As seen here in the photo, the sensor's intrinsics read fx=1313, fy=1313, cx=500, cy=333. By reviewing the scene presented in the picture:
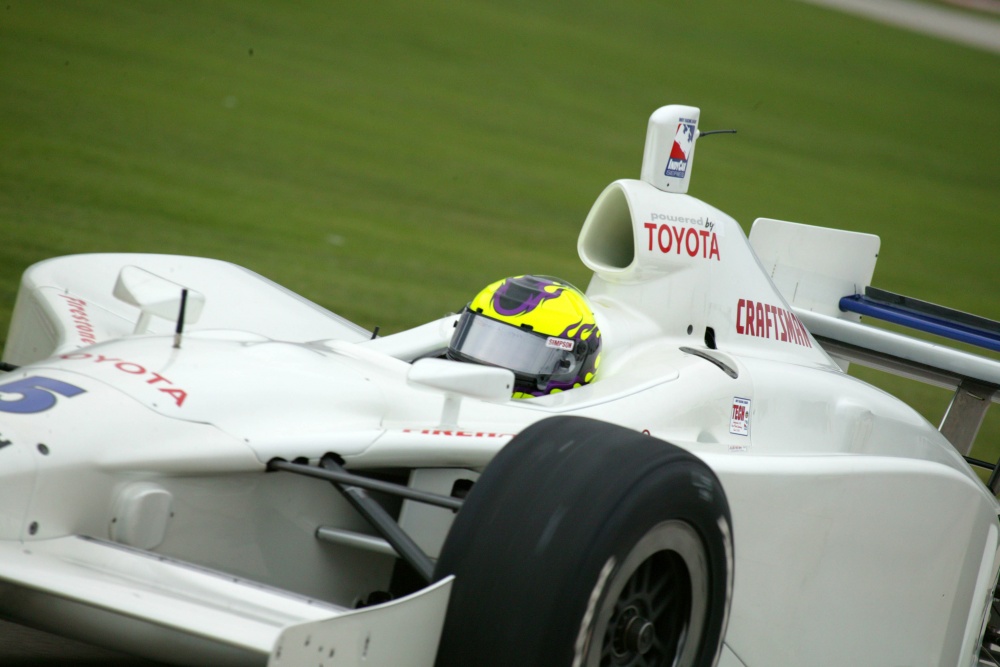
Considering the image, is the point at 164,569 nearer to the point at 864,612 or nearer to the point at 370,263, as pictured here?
the point at 864,612

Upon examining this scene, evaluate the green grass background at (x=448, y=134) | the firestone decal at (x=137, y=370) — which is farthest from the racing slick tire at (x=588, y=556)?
the green grass background at (x=448, y=134)

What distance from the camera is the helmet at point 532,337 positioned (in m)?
3.78

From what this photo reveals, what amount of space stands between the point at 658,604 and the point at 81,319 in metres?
2.42

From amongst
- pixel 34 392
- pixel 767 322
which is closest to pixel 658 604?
pixel 34 392

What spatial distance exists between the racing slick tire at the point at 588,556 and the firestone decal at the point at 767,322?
161cm

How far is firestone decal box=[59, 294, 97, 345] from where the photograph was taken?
4.14 meters

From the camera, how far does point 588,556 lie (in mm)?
2516

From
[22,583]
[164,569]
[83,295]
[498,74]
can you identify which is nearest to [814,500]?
[164,569]

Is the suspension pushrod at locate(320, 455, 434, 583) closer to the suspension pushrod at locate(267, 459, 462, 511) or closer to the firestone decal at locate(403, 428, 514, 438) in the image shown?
the suspension pushrod at locate(267, 459, 462, 511)

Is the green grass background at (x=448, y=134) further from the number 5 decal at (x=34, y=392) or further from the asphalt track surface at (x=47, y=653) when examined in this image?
the number 5 decal at (x=34, y=392)

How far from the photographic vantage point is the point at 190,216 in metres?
11.6

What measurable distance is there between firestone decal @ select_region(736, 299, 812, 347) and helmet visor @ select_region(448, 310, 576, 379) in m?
0.85

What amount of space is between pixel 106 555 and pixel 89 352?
736 millimetres

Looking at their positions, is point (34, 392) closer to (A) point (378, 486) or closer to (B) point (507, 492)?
(A) point (378, 486)
